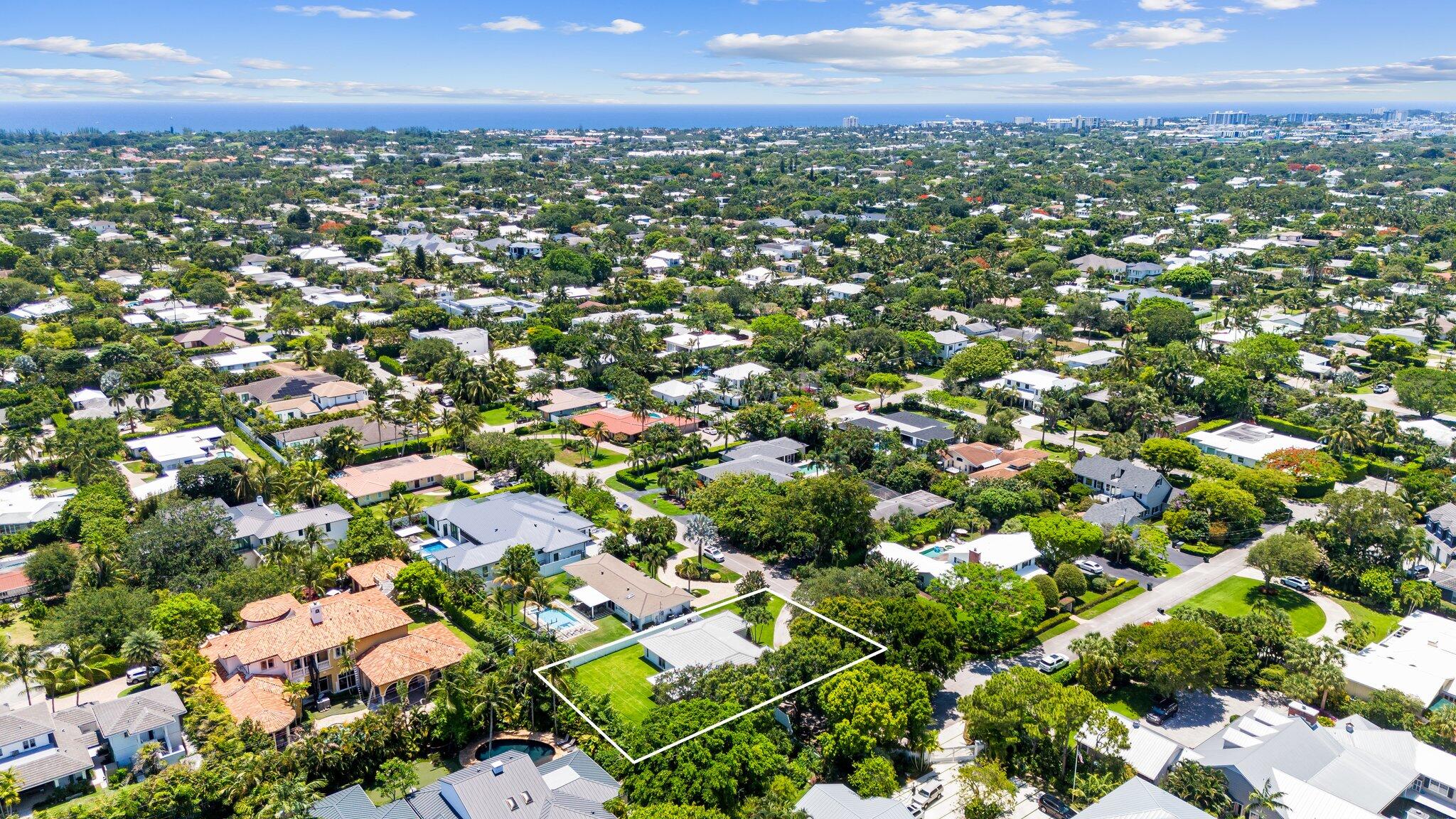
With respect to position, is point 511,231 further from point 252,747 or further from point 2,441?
point 252,747

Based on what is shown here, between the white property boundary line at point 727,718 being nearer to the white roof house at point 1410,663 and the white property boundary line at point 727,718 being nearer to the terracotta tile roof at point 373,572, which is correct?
the terracotta tile roof at point 373,572

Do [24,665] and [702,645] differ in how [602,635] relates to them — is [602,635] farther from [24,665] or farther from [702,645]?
[24,665]

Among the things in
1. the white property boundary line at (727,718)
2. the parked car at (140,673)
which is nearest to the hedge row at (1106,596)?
the white property boundary line at (727,718)

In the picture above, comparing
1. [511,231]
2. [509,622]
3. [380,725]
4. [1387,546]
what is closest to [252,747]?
[380,725]

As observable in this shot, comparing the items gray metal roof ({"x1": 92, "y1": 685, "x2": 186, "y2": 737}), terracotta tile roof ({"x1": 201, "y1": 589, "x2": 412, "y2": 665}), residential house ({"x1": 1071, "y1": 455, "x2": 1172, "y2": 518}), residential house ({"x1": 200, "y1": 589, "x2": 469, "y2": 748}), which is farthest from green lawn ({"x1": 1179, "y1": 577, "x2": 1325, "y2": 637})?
gray metal roof ({"x1": 92, "y1": 685, "x2": 186, "y2": 737})

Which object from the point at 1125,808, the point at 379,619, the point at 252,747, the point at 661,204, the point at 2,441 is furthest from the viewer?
the point at 661,204

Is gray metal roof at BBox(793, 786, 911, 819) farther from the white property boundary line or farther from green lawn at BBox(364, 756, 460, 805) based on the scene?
Result: green lawn at BBox(364, 756, 460, 805)

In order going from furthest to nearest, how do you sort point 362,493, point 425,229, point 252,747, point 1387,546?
point 425,229 → point 362,493 → point 1387,546 → point 252,747
